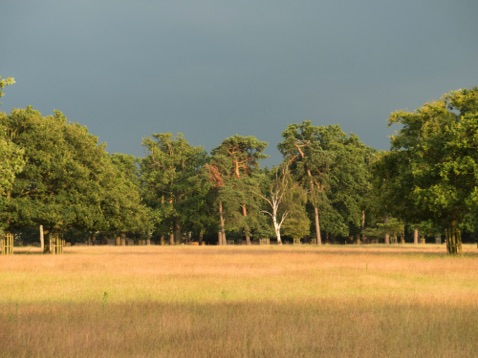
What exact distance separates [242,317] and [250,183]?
89695mm

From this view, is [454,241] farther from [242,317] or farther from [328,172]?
[328,172]

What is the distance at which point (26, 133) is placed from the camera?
55.2 metres

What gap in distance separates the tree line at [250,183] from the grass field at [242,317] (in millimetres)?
17363

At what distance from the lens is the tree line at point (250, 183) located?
43438 mm

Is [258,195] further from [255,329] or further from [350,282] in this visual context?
[255,329]

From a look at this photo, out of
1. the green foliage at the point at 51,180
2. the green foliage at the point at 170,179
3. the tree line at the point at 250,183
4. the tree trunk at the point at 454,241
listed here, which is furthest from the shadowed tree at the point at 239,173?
the tree trunk at the point at 454,241

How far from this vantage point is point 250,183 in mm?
102875

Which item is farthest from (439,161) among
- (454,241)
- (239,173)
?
(239,173)

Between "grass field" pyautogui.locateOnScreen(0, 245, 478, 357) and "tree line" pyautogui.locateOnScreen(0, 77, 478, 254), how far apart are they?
17.4 m

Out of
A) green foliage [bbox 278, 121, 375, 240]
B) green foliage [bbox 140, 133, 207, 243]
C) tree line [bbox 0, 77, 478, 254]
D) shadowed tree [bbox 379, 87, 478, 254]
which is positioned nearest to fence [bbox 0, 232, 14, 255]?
tree line [bbox 0, 77, 478, 254]

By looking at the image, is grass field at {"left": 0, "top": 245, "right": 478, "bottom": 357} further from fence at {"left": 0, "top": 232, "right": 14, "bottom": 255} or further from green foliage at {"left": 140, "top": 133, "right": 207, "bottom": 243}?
green foliage at {"left": 140, "top": 133, "right": 207, "bottom": 243}

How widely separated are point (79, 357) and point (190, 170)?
102 meters

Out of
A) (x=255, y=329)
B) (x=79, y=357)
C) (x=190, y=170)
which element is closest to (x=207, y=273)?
(x=255, y=329)

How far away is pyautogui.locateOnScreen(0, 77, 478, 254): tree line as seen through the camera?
4344cm
